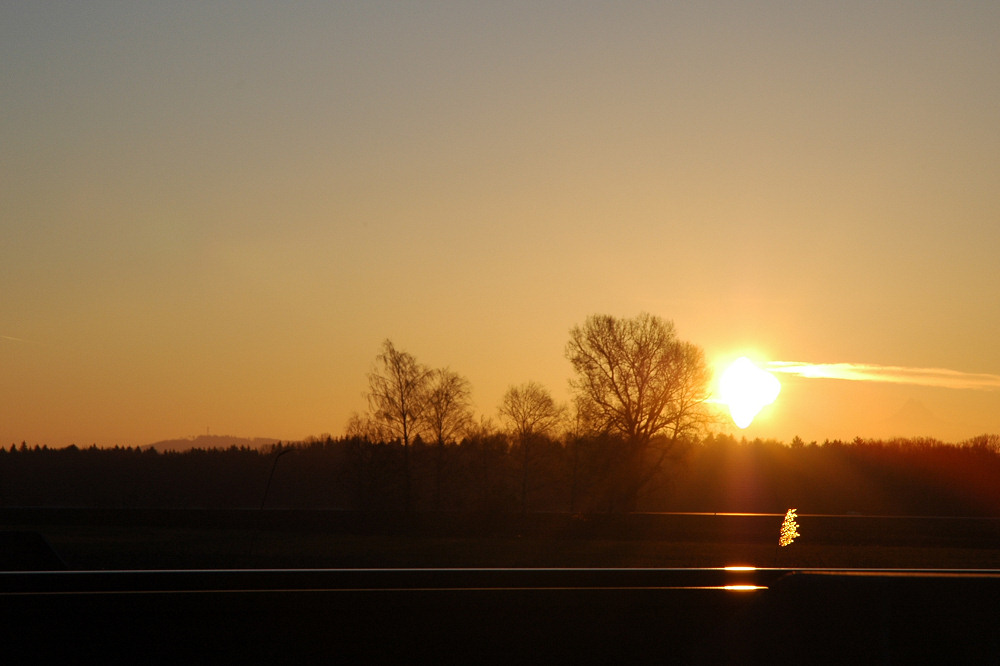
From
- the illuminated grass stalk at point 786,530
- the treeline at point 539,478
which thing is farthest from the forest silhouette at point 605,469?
the illuminated grass stalk at point 786,530

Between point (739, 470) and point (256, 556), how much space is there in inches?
1571

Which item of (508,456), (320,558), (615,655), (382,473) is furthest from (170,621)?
(508,456)

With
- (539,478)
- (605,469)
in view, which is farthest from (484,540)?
(539,478)

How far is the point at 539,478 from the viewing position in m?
68.9

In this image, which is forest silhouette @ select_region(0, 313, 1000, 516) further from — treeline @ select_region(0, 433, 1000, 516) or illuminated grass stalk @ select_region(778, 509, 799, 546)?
illuminated grass stalk @ select_region(778, 509, 799, 546)

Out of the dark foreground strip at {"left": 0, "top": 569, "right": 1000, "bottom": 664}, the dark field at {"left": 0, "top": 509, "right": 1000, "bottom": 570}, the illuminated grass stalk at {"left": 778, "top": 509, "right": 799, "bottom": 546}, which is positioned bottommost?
the dark field at {"left": 0, "top": 509, "right": 1000, "bottom": 570}

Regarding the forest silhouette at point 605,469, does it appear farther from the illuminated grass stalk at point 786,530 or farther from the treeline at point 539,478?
the illuminated grass stalk at point 786,530

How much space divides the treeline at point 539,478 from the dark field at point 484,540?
232 cm

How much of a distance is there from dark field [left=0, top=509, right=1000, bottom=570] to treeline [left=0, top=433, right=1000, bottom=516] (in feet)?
7.61

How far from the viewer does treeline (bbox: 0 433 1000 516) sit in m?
36.5

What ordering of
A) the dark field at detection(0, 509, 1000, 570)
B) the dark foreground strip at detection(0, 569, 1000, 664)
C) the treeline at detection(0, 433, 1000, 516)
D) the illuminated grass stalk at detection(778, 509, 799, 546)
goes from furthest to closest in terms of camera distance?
the treeline at detection(0, 433, 1000, 516), the dark field at detection(0, 509, 1000, 570), the illuminated grass stalk at detection(778, 509, 799, 546), the dark foreground strip at detection(0, 569, 1000, 664)

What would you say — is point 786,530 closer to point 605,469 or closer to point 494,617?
point 494,617

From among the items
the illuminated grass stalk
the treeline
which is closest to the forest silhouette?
the treeline

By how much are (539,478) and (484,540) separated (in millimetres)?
41822
